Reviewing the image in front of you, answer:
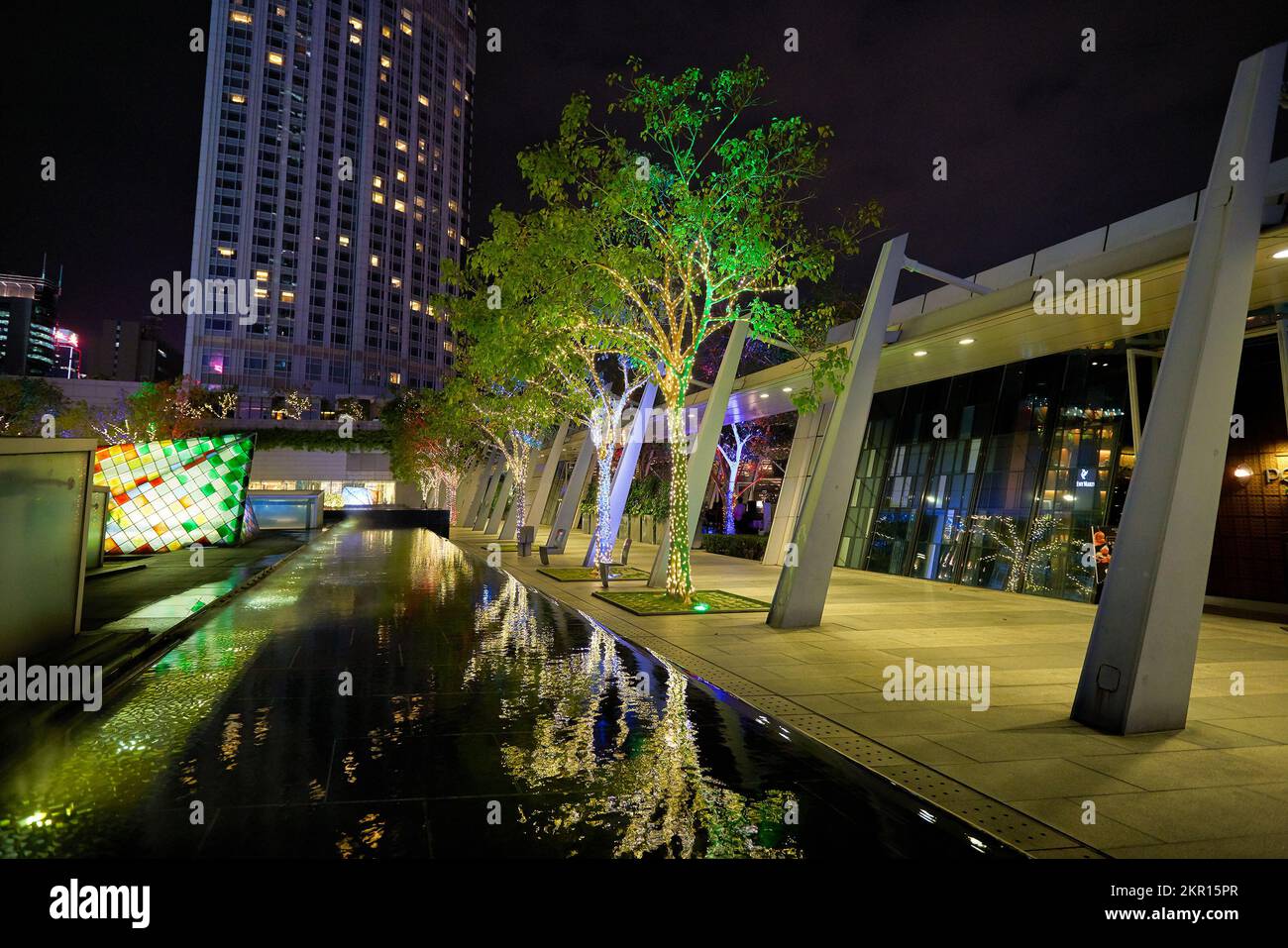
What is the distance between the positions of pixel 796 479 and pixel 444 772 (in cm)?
2032

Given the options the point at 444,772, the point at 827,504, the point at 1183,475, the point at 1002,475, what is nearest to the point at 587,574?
the point at 827,504

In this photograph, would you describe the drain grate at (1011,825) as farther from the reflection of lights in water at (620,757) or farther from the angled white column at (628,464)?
the angled white column at (628,464)

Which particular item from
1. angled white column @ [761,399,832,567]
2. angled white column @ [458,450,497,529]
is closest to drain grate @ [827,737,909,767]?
angled white column @ [761,399,832,567]

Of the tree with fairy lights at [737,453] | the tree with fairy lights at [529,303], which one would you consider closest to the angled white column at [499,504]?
the tree with fairy lights at [737,453]

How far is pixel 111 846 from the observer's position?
12.7ft

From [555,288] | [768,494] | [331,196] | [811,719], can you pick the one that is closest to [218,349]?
[331,196]

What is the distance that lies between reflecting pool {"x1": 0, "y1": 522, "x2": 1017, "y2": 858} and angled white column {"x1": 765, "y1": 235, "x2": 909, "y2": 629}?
10.5 ft

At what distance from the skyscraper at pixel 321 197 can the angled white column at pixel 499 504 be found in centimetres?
8849

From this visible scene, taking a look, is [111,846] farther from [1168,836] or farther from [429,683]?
[1168,836]

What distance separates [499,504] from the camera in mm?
46000

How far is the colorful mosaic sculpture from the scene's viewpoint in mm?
23750

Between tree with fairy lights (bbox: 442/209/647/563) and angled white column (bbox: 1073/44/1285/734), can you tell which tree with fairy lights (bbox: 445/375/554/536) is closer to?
tree with fairy lights (bbox: 442/209/647/563)

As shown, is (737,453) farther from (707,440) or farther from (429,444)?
(429,444)

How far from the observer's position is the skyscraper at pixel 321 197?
129250 millimetres
